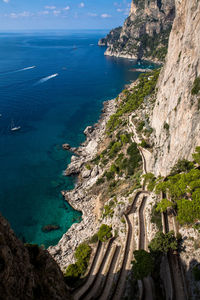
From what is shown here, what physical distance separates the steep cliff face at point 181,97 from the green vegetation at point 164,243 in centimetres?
1215

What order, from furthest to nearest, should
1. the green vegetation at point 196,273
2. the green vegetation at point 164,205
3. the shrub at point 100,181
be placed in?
1. the shrub at point 100,181
2. the green vegetation at point 164,205
3. the green vegetation at point 196,273

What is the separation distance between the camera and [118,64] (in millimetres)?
193250

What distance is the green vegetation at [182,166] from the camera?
28.1 meters

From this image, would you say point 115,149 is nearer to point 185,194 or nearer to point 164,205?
point 185,194

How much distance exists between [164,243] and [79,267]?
12.4 m

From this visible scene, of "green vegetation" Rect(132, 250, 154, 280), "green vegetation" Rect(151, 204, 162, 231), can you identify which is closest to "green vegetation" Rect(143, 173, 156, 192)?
"green vegetation" Rect(151, 204, 162, 231)

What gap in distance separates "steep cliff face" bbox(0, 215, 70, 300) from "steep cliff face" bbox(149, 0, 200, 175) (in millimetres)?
22795

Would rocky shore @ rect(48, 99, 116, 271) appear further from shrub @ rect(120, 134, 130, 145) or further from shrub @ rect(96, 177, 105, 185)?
shrub @ rect(120, 134, 130, 145)

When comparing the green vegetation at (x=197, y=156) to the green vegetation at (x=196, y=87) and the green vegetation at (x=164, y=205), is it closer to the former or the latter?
the green vegetation at (x=164, y=205)

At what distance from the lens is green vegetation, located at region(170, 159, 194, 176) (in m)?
28.1

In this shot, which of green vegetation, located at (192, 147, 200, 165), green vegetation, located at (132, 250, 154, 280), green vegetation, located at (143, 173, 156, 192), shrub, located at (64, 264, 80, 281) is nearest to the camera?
green vegetation, located at (132, 250, 154, 280)

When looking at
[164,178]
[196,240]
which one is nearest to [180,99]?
[164,178]

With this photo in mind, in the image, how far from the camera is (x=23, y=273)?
506 inches

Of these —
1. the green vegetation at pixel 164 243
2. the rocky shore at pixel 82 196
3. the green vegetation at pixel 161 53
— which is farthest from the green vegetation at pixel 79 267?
the green vegetation at pixel 161 53
